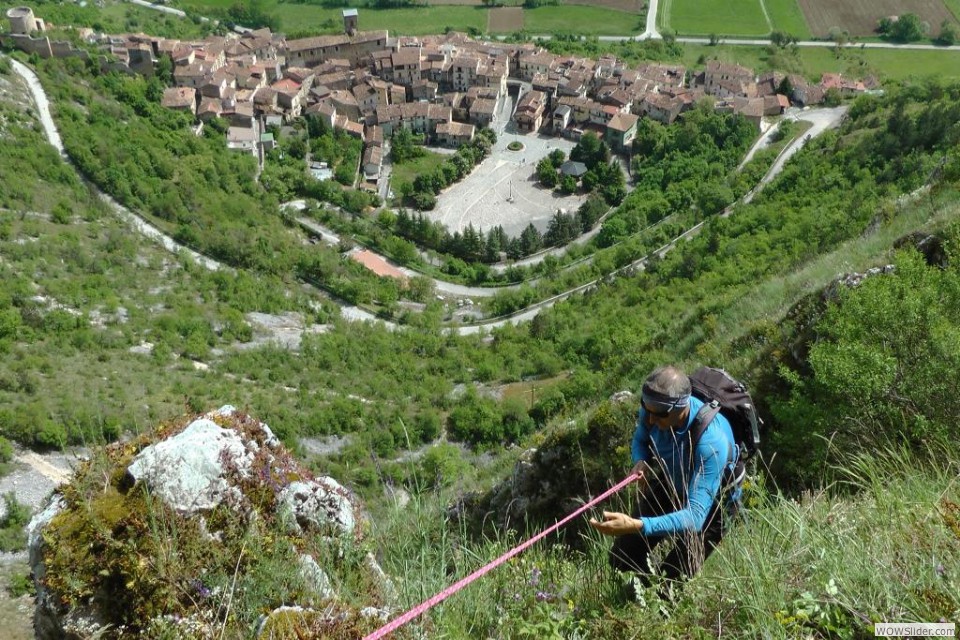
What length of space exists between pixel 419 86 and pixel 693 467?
170ft

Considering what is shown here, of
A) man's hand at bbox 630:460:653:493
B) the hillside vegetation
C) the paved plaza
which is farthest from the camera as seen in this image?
the paved plaza

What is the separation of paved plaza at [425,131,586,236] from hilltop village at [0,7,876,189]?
3482mm

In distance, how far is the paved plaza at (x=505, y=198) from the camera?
129ft

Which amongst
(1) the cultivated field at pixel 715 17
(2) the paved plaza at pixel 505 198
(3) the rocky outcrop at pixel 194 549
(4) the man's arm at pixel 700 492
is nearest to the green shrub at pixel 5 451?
(3) the rocky outcrop at pixel 194 549

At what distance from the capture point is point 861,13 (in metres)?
64.1

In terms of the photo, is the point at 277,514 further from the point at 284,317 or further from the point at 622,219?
the point at 622,219

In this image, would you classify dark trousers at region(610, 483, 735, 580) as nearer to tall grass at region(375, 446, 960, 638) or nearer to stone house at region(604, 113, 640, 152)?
tall grass at region(375, 446, 960, 638)

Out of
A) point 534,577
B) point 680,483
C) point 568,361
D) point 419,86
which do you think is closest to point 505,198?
point 419,86

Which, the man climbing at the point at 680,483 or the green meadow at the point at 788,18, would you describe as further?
the green meadow at the point at 788,18

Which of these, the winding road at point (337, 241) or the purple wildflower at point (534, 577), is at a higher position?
the purple wildflower at point (534, 577)

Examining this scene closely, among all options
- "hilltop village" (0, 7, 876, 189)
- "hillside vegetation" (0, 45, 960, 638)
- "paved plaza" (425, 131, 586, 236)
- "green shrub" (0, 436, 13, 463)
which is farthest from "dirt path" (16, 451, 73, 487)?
"hilltop village" (0, 7, 876, 189)

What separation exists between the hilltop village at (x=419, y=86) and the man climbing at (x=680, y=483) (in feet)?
135

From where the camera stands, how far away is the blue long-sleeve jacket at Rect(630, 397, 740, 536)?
3414mm

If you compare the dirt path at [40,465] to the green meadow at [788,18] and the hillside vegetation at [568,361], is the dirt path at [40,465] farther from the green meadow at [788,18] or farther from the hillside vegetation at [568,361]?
the green meadow at [788,18]
